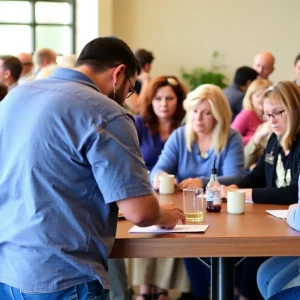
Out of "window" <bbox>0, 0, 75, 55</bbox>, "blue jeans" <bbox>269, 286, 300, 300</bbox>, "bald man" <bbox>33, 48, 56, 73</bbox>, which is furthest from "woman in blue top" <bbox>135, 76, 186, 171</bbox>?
"window" <bbox>0, 0, 75, 55</bbox>

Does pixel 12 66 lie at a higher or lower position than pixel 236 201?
higher

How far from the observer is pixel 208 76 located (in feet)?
30.7

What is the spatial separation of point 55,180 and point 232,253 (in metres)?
0.74

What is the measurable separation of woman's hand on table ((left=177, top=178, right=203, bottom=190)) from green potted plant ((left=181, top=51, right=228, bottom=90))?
5.76m

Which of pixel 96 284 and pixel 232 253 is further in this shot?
pixel 232 253

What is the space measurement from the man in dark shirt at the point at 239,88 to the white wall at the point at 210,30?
8.59 feet

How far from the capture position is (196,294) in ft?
13.0

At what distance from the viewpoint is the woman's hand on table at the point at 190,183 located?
3545 millimetres

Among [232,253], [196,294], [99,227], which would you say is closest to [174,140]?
[196,294]

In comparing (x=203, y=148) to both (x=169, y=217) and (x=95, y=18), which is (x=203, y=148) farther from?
(x=95, y=18)

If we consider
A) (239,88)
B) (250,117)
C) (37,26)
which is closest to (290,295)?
(250,117)

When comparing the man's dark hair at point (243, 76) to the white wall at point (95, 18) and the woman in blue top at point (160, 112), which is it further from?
the white wall at point (95, 18)

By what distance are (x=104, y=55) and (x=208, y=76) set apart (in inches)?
289

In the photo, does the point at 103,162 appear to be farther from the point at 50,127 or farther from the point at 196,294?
the point at 196,294
